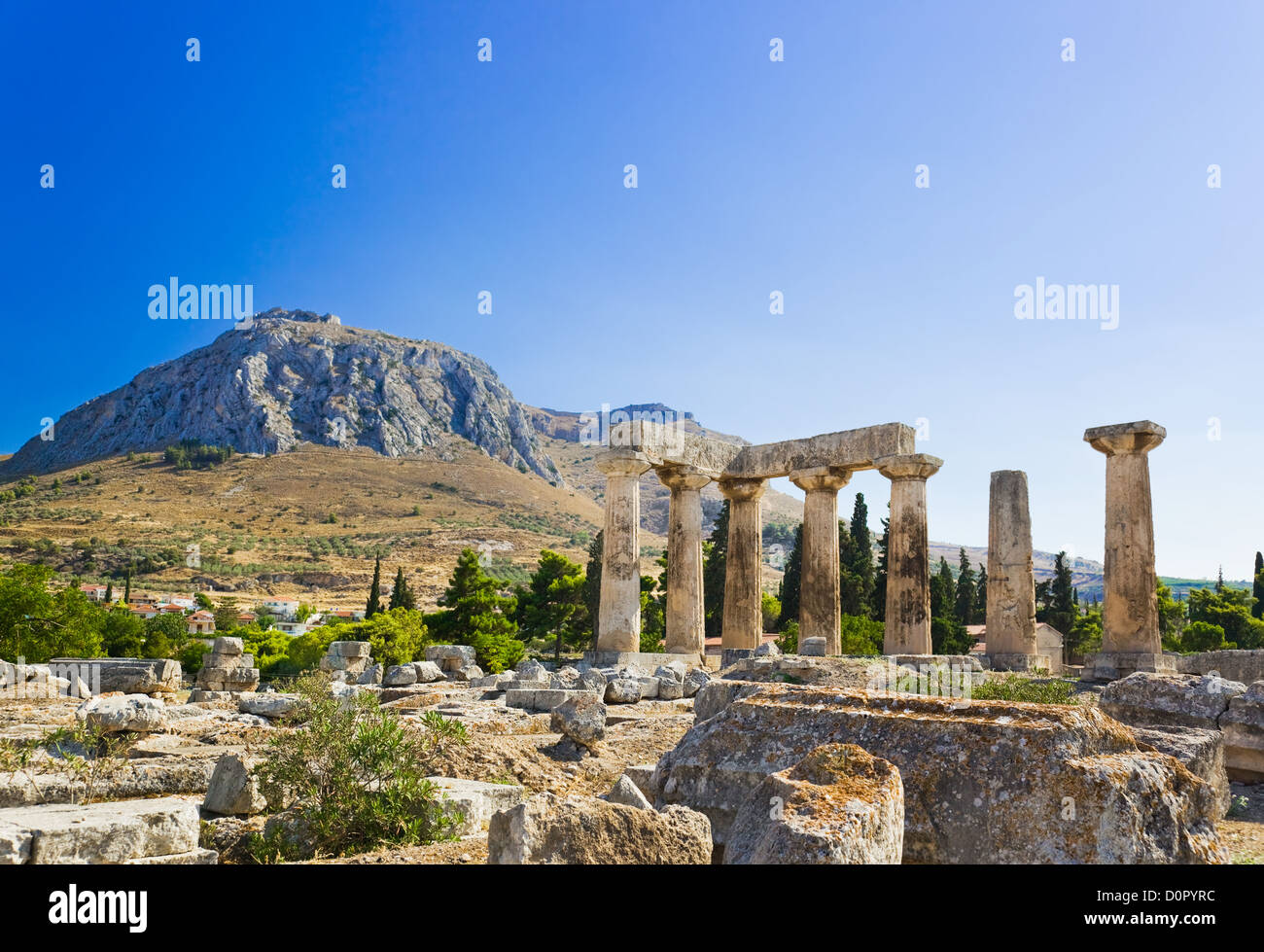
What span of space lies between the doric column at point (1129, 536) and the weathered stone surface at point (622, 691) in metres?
11.3

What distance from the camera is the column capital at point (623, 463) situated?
22547 mm

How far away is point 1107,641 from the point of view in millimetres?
20578

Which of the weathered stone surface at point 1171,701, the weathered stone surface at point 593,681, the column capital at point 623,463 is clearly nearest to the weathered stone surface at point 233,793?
the weathered stone surface at point 1171,701

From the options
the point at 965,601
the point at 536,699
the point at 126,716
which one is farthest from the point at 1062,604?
the point at 126,716

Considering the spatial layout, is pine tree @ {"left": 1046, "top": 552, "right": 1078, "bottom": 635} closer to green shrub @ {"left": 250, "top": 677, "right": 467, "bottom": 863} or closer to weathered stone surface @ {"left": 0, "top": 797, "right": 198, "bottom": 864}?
green shrub @ {"left": 250, "top": 677, "right": 467, "bottom": 863}

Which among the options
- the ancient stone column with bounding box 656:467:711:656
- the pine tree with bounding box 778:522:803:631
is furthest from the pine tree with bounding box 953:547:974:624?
the ancient stone column with bounding box 656:467:711:656

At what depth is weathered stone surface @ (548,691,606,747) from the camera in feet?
32.4

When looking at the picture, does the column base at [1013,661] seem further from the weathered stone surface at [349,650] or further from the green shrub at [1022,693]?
the weathered stone surface at [349,650]

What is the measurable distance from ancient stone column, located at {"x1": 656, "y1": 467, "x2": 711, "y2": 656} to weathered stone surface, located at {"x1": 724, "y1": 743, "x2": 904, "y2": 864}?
1952 cm

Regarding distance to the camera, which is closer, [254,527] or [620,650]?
[620,650]

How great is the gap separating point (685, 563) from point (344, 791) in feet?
62.9
